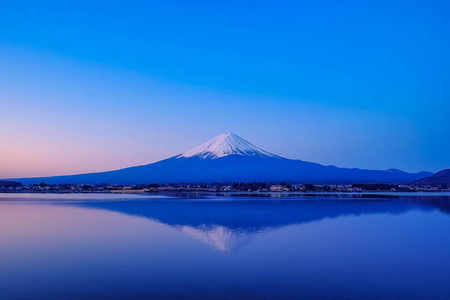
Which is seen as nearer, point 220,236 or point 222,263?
point 222,263

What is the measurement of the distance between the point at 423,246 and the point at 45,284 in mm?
10391

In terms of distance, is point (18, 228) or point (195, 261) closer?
point (195, 261)

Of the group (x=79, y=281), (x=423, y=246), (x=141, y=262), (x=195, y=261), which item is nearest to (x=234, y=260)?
(x=195, y=261)

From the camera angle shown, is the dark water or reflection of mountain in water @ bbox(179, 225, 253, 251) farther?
reflection of mountain in water @ bbox(179, 225, 253, 251)

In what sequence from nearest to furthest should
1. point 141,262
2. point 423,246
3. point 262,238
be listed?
1. point 141,262
2. point 423,246
3. point 262,238

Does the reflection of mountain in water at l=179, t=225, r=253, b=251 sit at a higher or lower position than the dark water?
higher

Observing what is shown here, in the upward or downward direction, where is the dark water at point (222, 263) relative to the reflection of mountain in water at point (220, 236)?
downward

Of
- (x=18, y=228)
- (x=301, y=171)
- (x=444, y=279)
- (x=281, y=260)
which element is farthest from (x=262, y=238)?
(x=301, y=171)

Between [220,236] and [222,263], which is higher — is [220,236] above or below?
above

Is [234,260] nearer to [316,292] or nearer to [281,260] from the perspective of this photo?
[281,260]

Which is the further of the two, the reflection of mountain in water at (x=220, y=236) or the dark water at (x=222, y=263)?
the reflection of mountain in water at (x=220, y=236)

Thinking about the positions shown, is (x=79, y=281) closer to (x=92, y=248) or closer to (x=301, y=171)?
(x=92, y=248)

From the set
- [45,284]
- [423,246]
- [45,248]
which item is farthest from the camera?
[423,246]

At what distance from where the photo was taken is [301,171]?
168 meters
